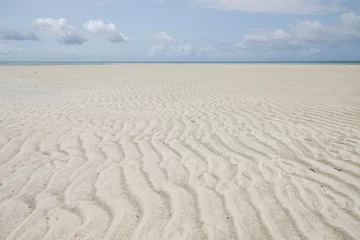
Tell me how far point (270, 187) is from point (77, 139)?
10.6ft

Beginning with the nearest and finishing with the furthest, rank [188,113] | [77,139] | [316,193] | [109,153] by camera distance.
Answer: [316,193] < [109,153] < [77,139] < [188,113]

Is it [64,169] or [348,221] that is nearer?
[348,221]

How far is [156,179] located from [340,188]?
1.98 m

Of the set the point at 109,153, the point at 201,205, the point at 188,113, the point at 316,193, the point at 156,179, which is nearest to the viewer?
the point at 201,205

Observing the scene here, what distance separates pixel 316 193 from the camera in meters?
3.01

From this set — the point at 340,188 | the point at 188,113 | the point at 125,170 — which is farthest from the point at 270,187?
the point at 188,113

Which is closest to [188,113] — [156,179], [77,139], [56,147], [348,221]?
[77,139]

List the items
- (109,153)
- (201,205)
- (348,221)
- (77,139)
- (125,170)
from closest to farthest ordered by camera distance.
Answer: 1. (348,221)
2. (201,205)
3. (125,170)
4. (109,153)
5. (77,139)

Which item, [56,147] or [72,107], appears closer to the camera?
[56,147]

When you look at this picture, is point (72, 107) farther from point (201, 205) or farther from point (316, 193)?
point (316, 193)

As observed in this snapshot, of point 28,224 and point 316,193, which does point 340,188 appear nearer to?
point 316,193

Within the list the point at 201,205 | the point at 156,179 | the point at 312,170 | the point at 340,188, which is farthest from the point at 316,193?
the point at 156,179

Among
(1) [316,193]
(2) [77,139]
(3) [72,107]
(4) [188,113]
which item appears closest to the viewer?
(1) [316,193]

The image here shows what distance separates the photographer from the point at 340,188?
122 inches
